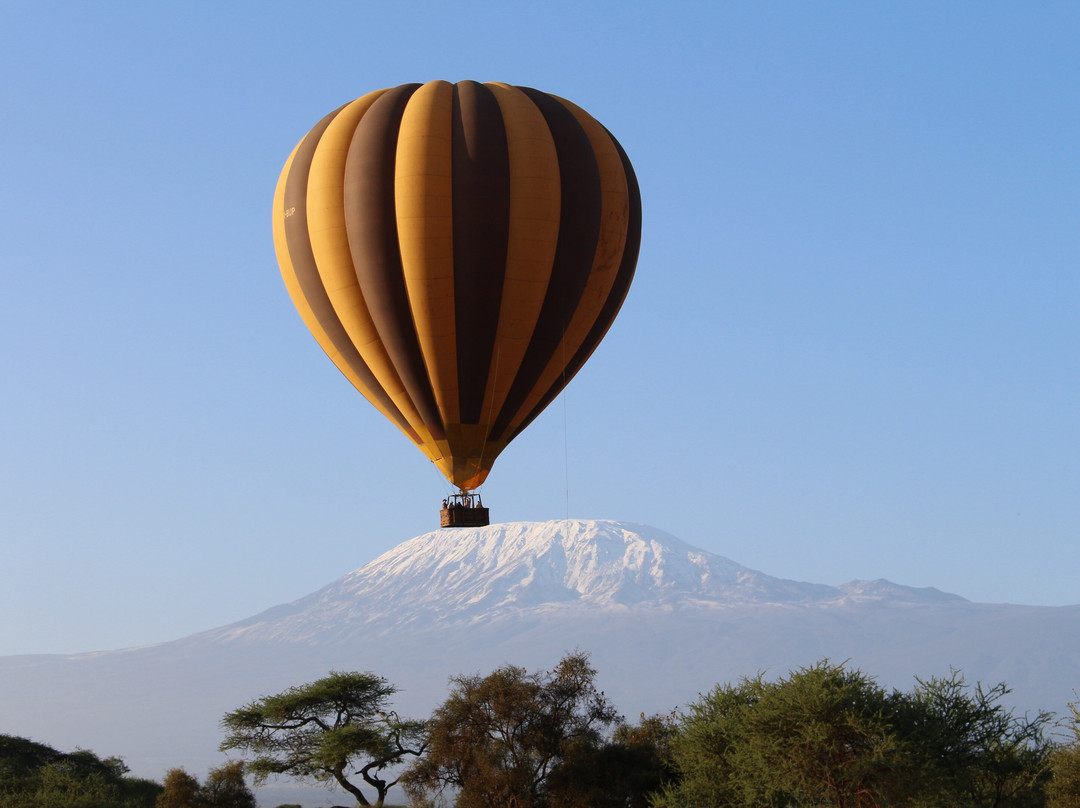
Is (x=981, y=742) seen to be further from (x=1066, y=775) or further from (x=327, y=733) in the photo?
(x=327, y=733)

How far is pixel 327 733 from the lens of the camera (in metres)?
61.2

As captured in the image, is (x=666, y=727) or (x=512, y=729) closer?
(x=512, y=729)

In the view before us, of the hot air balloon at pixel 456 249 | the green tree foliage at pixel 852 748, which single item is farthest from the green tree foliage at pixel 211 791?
the hot air balloon at pixel 456 249

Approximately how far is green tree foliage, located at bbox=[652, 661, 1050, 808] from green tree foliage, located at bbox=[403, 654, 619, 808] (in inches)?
341

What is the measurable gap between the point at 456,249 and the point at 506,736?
73.4 feet

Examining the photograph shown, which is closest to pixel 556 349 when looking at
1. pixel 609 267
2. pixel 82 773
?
pixel 609 267

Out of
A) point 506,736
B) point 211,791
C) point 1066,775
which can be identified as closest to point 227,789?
point 211,791

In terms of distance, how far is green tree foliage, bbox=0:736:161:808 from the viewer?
46125 mm

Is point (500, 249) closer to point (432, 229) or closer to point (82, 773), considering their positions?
point (432, 229)

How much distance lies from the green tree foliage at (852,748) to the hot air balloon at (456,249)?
427 inches

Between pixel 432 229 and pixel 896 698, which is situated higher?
pixel 432 229

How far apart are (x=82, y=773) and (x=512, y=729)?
67.2ft

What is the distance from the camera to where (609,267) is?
44.1m

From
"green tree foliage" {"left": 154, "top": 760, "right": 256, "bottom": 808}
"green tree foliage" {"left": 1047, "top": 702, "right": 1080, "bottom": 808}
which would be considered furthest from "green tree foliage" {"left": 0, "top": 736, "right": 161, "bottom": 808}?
"green tree foliage" {"left": 1047, "top": 702, "right": 1080, "bottom": 808}
